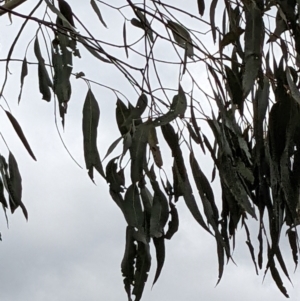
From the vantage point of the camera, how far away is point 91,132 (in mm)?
1222

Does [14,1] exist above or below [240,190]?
above

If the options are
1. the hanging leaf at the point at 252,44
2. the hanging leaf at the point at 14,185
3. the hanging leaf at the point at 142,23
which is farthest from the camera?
the hanging leaf at the point at 14,185

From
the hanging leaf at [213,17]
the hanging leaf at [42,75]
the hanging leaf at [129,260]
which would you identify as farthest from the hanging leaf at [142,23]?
the hanging leaf at [129,260]

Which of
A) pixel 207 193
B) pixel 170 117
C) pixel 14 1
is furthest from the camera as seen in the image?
pixel 14 1

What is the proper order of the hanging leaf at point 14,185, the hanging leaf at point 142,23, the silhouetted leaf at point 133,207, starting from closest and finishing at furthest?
1. the silhouetted leaf at point 133,207
2. the hanging leaf at point 142,23
3. the hanging leaf at point 14,185

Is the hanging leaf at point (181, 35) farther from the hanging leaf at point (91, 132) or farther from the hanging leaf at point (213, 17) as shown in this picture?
the hanging leaf at point (91, 132)

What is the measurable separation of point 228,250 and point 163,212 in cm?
13

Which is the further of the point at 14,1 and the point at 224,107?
the point at 14,1

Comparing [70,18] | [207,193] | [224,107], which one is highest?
[70,18]

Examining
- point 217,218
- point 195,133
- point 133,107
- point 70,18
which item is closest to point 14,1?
point 70,18

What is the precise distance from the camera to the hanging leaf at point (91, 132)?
3.84 ft

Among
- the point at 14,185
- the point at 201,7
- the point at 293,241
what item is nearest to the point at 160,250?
the point at 293,241

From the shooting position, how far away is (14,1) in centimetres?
147

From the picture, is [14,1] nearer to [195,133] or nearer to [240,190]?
[195,133]
